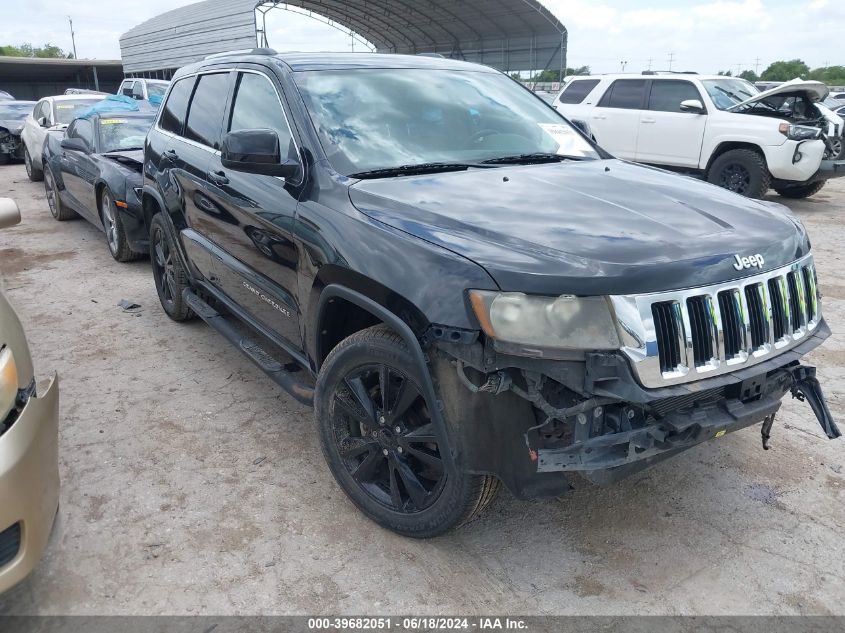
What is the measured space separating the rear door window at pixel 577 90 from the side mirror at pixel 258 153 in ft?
33.3

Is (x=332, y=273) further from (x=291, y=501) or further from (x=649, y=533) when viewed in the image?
(x=649, y=533)

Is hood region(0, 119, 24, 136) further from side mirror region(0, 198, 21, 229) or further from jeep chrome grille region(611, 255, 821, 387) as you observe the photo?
jeep chrome grille region(611, 255, 821, 387)

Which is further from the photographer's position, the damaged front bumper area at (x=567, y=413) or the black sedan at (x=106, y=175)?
the black sedan at (x=106, y=175)

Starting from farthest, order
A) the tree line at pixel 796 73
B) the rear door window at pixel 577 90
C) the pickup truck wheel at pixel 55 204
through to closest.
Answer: the tree line at pixel 796 73
the rear door window at pixel 577 90
the pickup truck wheel at pixel 55 204

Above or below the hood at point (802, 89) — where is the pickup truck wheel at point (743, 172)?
below

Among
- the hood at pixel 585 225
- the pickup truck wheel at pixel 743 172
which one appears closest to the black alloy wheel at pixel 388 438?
Answer: the hood at pixel 585 225

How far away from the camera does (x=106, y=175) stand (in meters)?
6.96

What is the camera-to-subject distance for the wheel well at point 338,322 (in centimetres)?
296

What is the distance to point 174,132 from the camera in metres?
4.86

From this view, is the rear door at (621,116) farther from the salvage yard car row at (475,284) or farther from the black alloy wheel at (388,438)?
the black alloy wheel at (388,438)

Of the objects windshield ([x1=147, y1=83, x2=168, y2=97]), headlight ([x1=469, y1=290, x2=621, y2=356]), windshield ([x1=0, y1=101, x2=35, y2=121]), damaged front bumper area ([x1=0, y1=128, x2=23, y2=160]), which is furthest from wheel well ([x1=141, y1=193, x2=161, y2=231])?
windshield ([x1=147, y1=83, x2=168, y2=97])

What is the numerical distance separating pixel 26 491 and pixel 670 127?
10778 mm

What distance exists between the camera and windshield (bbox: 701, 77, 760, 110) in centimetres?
1063

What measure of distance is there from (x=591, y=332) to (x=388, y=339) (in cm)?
80
